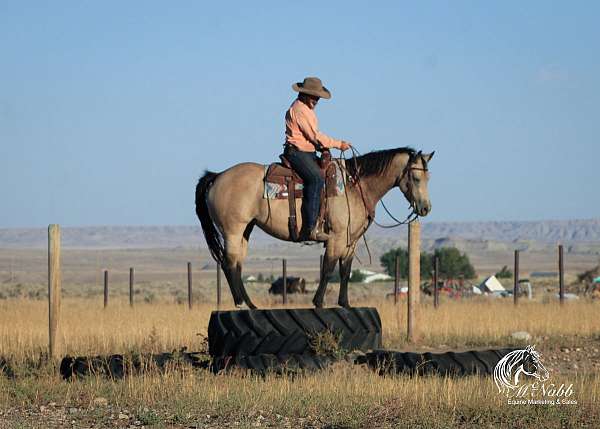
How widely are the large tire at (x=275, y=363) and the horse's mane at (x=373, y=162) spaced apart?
245 centimetres

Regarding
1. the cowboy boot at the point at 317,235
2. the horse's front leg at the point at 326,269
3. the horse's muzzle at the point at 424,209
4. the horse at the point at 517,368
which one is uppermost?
the horse's muzzle at the point at 424,209

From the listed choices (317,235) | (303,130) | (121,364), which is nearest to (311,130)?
(303,130)

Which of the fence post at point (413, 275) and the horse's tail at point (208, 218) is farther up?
the horse's tail at point (208, 218)

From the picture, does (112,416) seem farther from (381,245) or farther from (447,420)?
(381,245)

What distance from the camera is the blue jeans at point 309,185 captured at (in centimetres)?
1345

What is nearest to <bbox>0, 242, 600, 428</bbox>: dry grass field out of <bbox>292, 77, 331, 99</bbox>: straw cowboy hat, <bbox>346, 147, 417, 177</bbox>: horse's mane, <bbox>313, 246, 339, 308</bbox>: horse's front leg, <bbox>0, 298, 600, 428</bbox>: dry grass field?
<bbox>0, 298, 600, 428</bbox>: dry grass field

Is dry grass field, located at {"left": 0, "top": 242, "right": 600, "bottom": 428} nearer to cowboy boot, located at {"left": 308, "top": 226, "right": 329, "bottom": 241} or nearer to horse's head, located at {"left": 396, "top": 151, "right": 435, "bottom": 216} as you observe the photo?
cowboy boot, located at {"left": 308, "top": 226, "right": 329, "bottom": 241}

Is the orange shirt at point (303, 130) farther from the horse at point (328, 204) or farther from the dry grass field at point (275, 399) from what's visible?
the dry grass field at point (275, 399)

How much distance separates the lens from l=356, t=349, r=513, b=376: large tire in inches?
492

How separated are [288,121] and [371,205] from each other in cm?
140

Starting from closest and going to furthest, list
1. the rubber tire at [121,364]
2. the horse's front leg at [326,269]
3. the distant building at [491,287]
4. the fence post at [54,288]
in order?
the rubber tire at [121,364]
the horse's front leg at [326,269]
the fence post at [54,288]
the distant building at [491,287]

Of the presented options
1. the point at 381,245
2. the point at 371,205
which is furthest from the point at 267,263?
the point at 371,205

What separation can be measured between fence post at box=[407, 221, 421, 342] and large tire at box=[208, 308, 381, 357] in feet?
14.3

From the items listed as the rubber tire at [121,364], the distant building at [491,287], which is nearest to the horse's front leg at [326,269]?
the rubber tire at [121,364]
